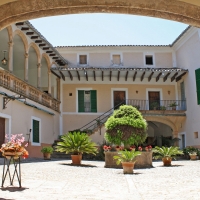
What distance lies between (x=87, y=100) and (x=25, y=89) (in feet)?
23.6

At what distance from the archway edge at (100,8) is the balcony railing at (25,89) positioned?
914 cm

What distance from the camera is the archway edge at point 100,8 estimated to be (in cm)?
493

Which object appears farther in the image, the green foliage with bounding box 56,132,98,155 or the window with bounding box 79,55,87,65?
the window with bounding box 79,55,87,65

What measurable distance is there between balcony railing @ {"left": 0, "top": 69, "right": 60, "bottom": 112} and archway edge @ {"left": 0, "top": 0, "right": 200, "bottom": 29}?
914 cm

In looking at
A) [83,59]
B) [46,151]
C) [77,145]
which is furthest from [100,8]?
[83,59]

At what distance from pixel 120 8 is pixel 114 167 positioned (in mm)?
9253

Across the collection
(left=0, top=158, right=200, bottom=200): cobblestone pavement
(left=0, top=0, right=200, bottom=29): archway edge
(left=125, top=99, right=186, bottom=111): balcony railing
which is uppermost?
(left=125, top=99, right=186, bottom=111): balcony railing

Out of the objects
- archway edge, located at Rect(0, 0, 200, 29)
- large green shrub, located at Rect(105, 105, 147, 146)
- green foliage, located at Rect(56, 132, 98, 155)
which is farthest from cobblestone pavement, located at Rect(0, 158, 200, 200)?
green foliage, located at Rect(56, 132, 98, 155)

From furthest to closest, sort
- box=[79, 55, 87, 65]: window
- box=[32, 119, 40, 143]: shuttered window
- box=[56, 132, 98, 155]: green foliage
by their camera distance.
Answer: box=[79, 55, 87, 65]: window → box=[32, 119, 40, 143]: shuttered window → box=[56, 132, 98, 155]: green foliage

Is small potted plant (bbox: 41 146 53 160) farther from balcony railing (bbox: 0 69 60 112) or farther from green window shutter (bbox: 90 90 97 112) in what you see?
green window shutter (bbox: 90 90 97 112)

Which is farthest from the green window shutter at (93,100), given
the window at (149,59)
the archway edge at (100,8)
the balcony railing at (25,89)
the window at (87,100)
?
the archway edge at (100,8)

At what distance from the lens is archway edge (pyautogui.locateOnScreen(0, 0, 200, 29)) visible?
4934 mm

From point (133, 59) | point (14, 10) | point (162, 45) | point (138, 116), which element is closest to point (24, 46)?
point (138, 116)

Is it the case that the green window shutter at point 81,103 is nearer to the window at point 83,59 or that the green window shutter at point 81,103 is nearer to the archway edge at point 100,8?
the window at point 83,59
